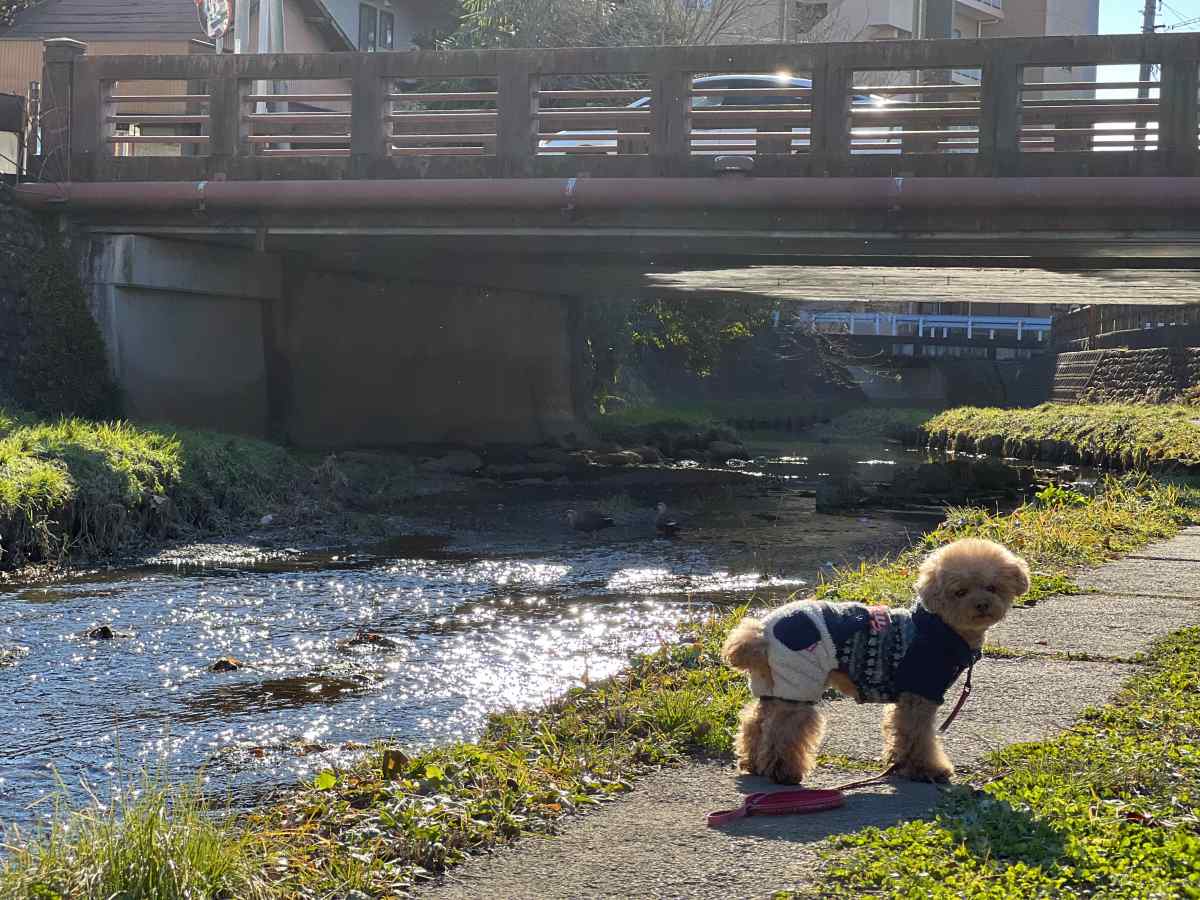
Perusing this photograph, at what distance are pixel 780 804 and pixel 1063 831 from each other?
34.5 inches

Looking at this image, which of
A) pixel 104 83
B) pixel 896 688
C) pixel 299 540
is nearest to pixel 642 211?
pixel 299 540

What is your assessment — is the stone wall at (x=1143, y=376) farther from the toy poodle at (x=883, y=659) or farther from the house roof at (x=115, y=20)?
the toy poodle at (x=883, y=659)

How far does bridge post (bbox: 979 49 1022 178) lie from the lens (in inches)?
609

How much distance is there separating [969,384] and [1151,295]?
90.0ft

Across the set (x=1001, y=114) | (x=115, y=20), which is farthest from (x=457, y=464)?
(x=115, y=20)

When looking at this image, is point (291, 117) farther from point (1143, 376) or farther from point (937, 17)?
point (1143, 376)

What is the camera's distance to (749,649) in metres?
5.08

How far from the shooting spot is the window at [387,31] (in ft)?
144

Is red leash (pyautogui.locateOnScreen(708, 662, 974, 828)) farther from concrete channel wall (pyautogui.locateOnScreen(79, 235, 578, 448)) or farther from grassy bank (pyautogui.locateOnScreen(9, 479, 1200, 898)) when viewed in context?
concrete channel wall (pyautogui.locateOnScreen(79, 235, 578, 448))

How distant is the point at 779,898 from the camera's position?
380 cm

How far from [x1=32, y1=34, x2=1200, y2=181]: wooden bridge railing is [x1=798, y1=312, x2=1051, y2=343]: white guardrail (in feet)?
139

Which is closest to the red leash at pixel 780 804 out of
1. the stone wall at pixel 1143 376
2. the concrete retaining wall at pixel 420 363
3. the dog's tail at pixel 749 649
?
the dog's tail at pixel 749 649

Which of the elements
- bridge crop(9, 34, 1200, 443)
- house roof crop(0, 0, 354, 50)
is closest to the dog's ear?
bridge crop(9, 34, 1200, 443)

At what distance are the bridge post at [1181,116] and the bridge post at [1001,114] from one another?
1492 mm
